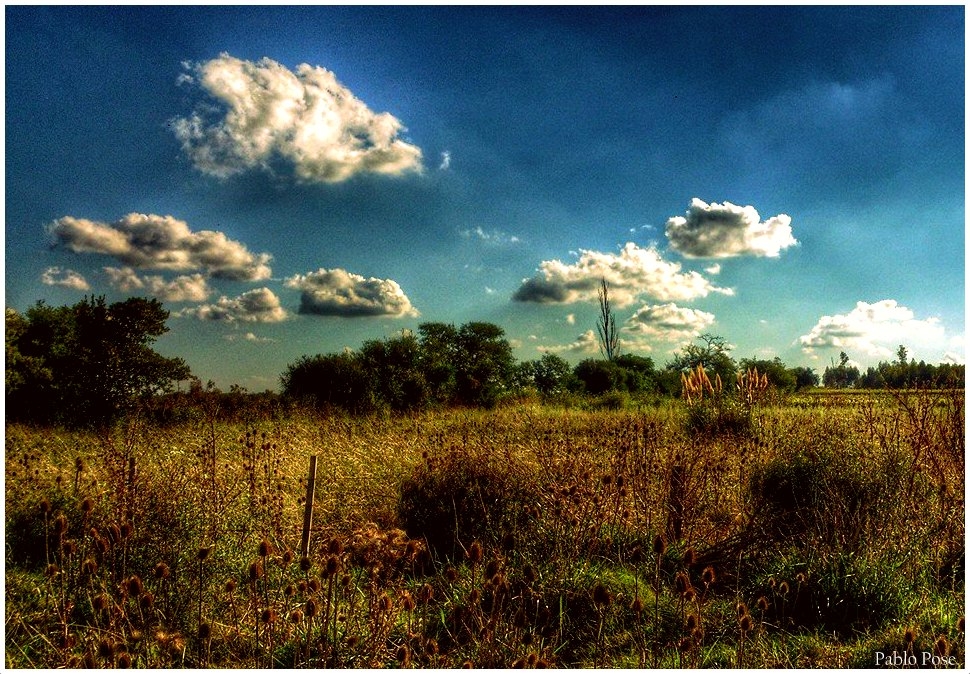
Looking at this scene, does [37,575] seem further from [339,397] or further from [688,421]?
[339,397]

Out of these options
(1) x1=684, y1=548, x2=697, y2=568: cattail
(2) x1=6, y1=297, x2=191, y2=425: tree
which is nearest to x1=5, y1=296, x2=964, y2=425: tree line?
(2) x1=6, y1=297, x2=191, y2=425: tree

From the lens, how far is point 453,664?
122 inches

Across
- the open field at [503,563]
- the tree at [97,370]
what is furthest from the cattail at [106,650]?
the tree at [97,370]

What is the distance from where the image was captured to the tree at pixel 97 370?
12555 mm

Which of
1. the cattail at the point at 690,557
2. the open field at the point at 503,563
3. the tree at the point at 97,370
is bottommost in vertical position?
the open field at the point at 503,563

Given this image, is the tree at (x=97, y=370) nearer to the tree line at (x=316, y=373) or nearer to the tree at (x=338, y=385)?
the tree line at (x=316, y=373)

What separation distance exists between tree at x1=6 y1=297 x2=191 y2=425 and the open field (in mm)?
5586

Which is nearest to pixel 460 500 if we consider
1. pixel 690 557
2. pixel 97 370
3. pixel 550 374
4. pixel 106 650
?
pixel 690 557

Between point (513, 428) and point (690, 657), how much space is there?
788 cm

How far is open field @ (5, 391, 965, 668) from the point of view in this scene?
3.04 meters

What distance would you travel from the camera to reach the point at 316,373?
53.8 ft

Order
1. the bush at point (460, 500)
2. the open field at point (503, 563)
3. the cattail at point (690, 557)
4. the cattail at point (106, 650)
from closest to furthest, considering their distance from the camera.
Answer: the cattail at point (106, 650)
the cattail at point (690, 557)
the open field at point (503, 563)
the bush at point (460, 500)

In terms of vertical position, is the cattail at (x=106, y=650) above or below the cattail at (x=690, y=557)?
below

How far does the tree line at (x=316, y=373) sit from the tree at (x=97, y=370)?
0.06 ft
